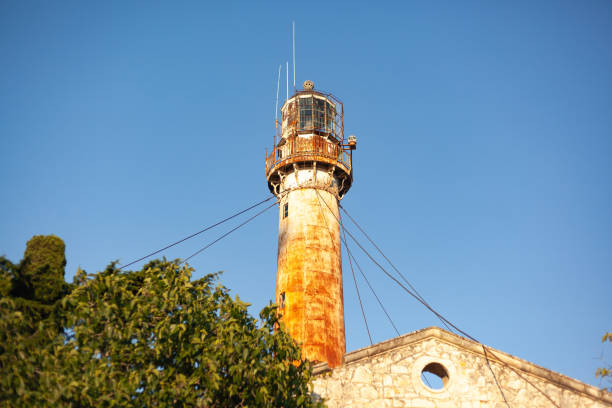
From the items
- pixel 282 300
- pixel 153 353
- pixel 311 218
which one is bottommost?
pixel 153 353

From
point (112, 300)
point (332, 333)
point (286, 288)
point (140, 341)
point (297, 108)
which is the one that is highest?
point (297, 108)

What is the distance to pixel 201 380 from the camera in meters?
13.4

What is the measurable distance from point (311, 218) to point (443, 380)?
13.2 metres

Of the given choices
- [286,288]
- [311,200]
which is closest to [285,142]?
[311,200]

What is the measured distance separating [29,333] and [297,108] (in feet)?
73.0

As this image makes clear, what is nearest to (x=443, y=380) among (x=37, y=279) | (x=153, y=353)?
(x=153, y=353)

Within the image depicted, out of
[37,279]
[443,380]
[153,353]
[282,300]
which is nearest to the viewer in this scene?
[153,353]

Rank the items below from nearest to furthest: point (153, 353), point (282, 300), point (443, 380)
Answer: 1. point (153, 353)
2. point (443, 380)
3. point (282, 300)

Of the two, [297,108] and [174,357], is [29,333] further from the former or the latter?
[297,108]

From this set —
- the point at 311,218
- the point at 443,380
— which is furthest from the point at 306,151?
the point at 443,380

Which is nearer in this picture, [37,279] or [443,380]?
[37,279]

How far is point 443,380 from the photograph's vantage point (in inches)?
667

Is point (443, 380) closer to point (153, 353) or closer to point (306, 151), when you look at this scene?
point (153, 353)

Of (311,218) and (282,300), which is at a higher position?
(311,218)
